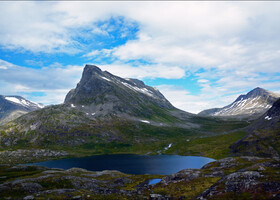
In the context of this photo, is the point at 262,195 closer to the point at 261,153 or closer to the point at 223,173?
the point at 223,173

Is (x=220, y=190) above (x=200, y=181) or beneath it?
above

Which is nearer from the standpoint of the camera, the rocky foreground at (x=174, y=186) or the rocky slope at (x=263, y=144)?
the rocky foreground at (x=174, y=186)

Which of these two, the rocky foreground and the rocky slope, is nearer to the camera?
the rocky foreground

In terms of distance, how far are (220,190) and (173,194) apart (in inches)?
701

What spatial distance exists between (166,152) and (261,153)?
94084mm

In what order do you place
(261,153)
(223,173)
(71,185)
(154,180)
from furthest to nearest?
1. (261,153)
2. (154,180)
3. (223,173)
4. (71,185)

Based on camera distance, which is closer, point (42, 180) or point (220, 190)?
point (220, 190)

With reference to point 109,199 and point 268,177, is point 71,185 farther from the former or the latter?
point 268,177

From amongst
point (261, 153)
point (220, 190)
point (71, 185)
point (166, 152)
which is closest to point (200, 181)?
point (220, 190)

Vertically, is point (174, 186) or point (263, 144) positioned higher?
point (263, 144)

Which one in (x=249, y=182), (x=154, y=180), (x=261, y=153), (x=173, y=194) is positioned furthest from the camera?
(x=261, y=153)

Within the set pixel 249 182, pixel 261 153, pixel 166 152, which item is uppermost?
pixel 249 182

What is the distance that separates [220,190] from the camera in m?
42.1

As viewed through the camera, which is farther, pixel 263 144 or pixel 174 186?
pixel 263 144
